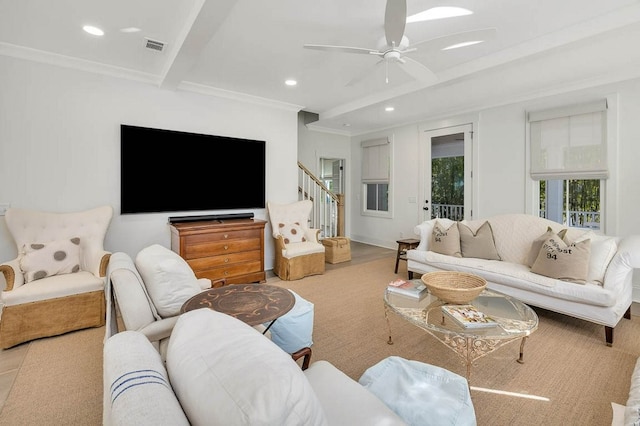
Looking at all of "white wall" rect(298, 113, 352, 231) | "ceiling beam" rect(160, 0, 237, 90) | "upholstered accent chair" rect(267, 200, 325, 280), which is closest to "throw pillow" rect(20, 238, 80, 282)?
"ceiling beam" rect(160, 0, 237, 90)

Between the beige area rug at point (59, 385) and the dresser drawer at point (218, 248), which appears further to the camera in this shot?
the dresser drawer at point (218, 248)

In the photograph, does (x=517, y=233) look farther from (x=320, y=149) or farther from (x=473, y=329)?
(x=320, y=149)

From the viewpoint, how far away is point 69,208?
3320 millimetres

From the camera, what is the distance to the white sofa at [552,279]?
2.57 meters

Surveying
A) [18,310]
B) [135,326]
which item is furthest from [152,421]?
[18,310]

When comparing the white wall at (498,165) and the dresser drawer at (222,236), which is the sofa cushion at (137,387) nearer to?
the dresser drawer at (222,236)

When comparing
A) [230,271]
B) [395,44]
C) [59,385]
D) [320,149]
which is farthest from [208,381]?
[320,149]

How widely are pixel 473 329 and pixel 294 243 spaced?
9.96 ft

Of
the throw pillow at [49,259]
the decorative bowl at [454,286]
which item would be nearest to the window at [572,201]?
the decorative bowl at [454,286]

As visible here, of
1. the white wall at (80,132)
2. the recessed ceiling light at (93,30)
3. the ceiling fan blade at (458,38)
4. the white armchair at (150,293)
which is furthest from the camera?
the white wall at (80,132)

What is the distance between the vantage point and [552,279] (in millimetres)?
Answer: 2873

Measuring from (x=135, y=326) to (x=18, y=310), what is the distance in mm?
1733

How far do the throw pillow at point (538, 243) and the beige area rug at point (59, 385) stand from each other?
12.8ft

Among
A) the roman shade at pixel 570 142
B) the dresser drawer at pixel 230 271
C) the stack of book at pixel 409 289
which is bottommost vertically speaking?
the dresser drawer at pixel 230 271
